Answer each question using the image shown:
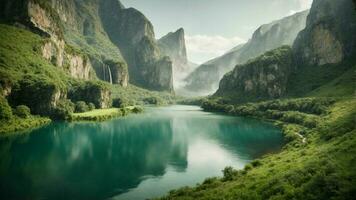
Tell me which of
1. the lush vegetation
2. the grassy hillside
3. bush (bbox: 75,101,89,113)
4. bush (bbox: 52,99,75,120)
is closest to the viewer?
the lush vegetation

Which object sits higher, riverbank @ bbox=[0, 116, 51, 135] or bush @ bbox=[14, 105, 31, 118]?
bush @ bbox=[14, 105, 31, 118]

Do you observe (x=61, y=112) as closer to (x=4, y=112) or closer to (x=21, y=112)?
(x=21, y=112)

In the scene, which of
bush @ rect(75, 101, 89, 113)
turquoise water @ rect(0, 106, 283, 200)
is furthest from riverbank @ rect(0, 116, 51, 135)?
bush @ rect(75, 101, 89, 113)

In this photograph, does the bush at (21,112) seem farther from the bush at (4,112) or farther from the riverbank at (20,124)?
the bush at (4,112)

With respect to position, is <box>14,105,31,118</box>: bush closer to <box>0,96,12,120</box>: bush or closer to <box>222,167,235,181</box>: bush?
<box>0,96,12,120</box>: bush

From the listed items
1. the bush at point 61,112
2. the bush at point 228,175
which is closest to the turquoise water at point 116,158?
the bush at point 228,175
